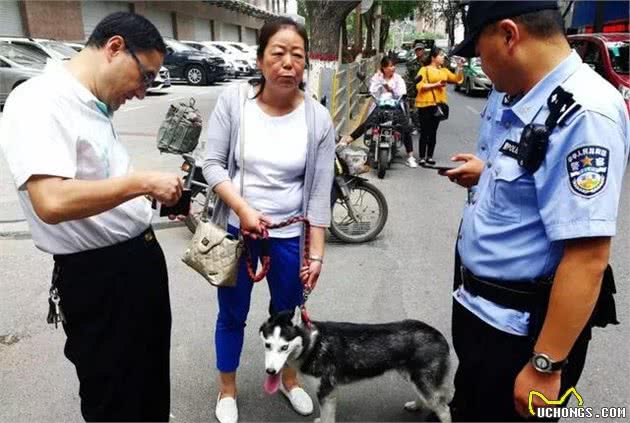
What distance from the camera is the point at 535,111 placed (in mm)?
1244

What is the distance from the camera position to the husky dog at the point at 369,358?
222 cm

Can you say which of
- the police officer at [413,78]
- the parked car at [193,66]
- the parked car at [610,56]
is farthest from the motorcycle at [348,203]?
the parked car at [193,66]

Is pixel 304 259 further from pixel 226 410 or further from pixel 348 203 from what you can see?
pixel 348 203

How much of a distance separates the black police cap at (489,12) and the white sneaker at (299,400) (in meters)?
1.92

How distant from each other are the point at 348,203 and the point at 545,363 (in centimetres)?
334

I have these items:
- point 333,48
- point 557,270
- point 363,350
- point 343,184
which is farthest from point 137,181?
point 333,48

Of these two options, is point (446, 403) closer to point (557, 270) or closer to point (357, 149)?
point (557, 270)

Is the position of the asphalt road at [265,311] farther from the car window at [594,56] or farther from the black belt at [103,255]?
the car window at [594,56]

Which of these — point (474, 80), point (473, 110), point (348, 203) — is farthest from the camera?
point (474, 80)

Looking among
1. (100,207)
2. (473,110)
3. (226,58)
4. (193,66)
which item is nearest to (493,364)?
(100,207)

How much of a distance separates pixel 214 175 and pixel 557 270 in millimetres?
1372

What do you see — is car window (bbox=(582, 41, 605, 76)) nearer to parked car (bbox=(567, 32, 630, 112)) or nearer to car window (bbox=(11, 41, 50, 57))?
parked car (bbox=(567, 32, 630, 112))

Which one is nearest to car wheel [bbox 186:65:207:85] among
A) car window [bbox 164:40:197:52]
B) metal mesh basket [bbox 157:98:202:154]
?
car window [bbox 164:40:197:52]

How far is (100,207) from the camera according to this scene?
1.37 metres
